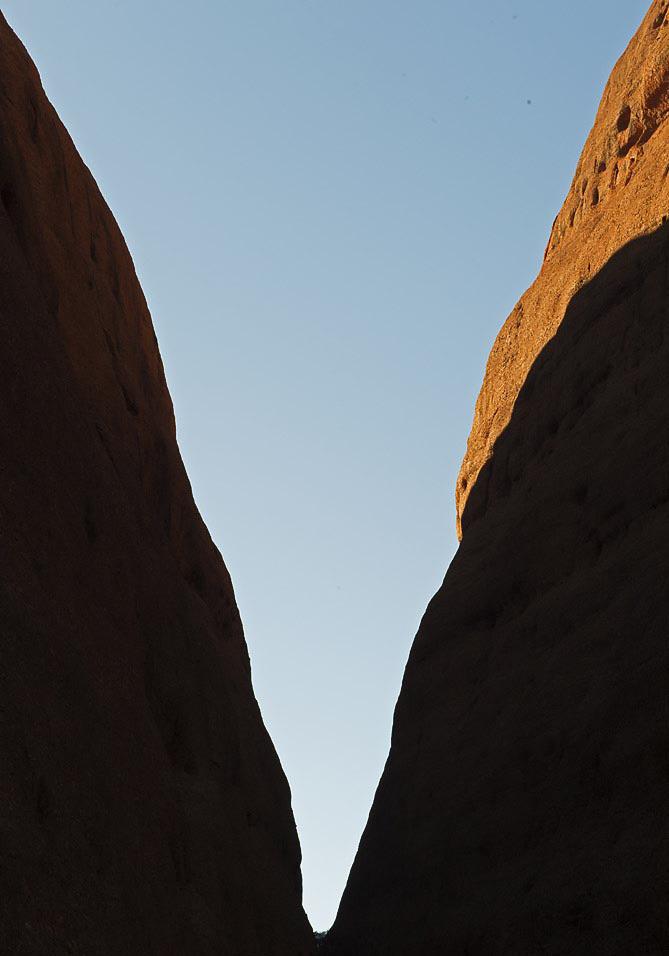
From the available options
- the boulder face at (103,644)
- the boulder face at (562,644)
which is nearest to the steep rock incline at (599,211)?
the boulder face at (562,644)

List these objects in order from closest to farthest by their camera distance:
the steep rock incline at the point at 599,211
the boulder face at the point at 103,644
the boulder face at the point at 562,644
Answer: the boulder face at the point at 103,644 → the boulder face at the point at 562,644 → the steep rock incline at the point at 599,211

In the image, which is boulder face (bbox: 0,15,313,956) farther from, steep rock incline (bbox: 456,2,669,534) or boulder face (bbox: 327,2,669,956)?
steep rock incline (bbox: 456,2,669,534)

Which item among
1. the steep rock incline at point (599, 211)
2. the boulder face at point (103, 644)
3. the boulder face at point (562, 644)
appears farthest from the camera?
the steep rock incline at point (599, 211)

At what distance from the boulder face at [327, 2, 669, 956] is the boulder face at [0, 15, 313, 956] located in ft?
6.46

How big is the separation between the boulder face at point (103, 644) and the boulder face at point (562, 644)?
6.46 feet

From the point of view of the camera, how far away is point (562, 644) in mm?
12164

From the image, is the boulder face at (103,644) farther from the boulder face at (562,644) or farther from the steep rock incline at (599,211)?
the steep rock incline at (599,211)

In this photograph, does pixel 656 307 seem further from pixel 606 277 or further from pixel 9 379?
pixel 9 379

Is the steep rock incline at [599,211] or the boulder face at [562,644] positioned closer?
the boulder face at [562,644]

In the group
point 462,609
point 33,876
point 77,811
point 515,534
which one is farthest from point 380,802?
point 33,876

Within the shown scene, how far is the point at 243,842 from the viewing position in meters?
12.6

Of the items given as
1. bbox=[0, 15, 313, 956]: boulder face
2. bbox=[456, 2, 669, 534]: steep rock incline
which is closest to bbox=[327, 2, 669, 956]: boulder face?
bbox=[456, 2, 669, 534]: steep rock incline

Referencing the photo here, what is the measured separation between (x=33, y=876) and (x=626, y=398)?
8527 mm

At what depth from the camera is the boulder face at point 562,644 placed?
10.1m
